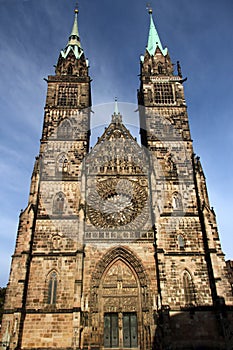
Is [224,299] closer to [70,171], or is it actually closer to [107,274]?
[107,274]

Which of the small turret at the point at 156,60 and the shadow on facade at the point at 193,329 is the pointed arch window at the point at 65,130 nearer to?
the small turret at the point at 156,60

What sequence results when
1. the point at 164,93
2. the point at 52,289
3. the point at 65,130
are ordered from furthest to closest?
the point at 164,93 < the point at 65,130 < the point at 52,289

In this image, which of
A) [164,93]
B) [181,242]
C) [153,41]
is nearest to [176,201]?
[181,242]

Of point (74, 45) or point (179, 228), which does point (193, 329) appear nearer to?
point (179, 228)

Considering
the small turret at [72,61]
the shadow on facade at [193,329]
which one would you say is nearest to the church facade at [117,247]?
the shadow on facade at [193,329]

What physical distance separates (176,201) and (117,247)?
16.8 feet

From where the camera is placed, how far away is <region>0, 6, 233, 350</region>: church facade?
1612cm

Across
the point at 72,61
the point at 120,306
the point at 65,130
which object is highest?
the point at 72,61

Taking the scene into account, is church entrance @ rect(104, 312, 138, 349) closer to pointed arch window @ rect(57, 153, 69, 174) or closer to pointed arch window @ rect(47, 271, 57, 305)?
pointed arch window @ rect(47, 271, 57, 305)

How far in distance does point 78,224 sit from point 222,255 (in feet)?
28.5

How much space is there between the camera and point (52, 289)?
56.4 feet

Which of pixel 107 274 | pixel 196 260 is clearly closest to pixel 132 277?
pixel 107 274

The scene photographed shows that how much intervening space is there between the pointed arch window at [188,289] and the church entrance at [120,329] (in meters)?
3.03

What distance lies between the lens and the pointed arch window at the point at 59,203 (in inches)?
780
